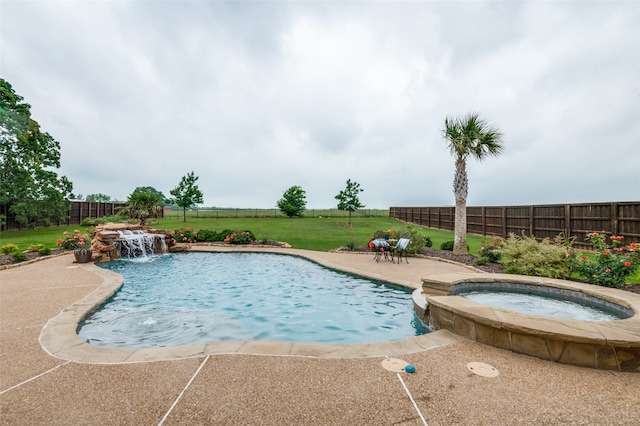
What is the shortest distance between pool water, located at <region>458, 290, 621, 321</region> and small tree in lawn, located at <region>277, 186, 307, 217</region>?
28657mm

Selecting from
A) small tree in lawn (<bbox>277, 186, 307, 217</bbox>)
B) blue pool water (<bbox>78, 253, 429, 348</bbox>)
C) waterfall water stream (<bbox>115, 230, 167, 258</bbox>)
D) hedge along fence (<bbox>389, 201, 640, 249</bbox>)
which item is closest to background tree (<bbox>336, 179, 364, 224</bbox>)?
small tree in lawn (<bbox>277, 186, 307, 217</bbox>)

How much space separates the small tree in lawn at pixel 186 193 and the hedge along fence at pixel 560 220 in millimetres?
25241

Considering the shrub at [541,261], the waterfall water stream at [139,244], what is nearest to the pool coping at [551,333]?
the shrub at [541,261]

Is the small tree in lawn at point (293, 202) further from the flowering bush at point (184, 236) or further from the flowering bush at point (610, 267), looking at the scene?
the flowering bush at point (610, 267)

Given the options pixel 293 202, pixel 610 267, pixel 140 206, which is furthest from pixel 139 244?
pixel 293 202

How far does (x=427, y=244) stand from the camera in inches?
484

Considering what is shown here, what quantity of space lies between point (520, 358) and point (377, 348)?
4.63 ft

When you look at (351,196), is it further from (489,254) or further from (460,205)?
(489,254)

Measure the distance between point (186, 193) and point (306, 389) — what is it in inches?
1195

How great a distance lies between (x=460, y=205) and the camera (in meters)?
10.9

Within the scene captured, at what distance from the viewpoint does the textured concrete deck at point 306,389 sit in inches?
78.3

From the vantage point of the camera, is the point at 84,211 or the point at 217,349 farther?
the point at 84,211

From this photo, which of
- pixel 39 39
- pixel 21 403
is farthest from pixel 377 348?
pixel 39 39

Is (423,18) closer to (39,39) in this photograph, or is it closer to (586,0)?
(586,0)
